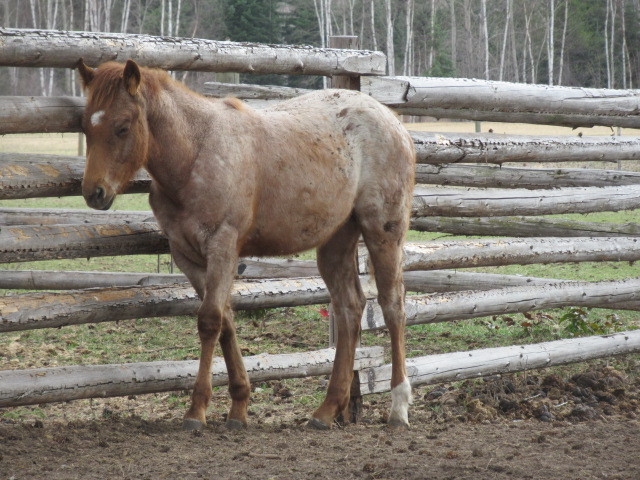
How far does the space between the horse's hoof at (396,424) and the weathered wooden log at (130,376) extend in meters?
0.49

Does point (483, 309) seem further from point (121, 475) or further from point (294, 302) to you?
point (121, 475)

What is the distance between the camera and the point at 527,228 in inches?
301

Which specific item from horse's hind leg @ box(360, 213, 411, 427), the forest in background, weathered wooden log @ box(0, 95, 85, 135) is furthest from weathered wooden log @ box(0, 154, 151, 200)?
the forest in background

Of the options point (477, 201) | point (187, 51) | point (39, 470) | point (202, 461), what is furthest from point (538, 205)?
point (39, 470)

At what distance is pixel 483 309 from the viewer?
6.11 meters

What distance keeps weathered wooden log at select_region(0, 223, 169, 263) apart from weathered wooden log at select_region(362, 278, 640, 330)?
5.10ft

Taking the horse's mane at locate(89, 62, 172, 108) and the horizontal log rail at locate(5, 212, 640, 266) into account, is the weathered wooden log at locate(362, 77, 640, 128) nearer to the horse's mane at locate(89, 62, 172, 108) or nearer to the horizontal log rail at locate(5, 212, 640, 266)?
the horizontal log rail at locate(5, 212, 640, 266)

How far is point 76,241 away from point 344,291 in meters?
1.66

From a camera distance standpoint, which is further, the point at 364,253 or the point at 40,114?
the point at 364,253

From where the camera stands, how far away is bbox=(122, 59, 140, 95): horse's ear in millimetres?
3816

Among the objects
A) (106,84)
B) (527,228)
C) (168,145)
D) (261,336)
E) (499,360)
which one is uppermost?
(106,84)

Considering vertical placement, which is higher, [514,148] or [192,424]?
[514,148]

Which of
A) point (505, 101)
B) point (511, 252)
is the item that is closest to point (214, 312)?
point (511, 252)

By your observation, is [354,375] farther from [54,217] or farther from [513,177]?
[54,217]
